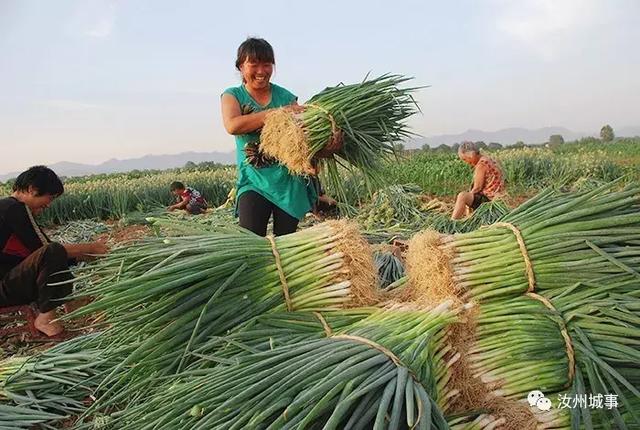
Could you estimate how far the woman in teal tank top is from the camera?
9.39ft

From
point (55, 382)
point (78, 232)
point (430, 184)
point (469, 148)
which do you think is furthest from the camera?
point (430, 184)

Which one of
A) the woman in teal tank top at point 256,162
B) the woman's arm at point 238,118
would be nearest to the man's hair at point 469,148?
the woman in teal tank top at point 256,162

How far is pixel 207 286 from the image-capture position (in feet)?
6.52

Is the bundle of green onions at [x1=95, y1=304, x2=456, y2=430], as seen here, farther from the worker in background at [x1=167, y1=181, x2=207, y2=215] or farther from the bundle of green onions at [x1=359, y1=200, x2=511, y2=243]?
the worker in background at [x1=167, y1=181, x2=207, y2=215]

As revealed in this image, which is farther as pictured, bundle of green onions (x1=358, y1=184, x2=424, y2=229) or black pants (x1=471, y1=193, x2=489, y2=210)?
bundle of green onions (x1=358, y1=184, x2=424, y2=229)

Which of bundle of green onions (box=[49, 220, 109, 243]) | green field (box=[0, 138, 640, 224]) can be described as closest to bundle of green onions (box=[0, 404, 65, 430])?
bundle of green onions (box=[49, 220, 109, 243])

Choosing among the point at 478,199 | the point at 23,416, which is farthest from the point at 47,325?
the point at 478,199

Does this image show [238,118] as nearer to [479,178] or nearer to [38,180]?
[38,180]

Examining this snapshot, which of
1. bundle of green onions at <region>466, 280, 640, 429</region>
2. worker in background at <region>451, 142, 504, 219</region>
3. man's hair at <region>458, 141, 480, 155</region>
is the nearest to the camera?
bundle of green onions at <region>466, 280, 640, 429</region>

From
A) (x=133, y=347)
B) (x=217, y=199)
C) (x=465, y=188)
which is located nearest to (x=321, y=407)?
(x=133, y=347)

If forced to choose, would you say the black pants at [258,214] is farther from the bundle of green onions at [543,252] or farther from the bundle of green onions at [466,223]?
the bundle of green onions at [466,223]

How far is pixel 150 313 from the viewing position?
6.36 feet

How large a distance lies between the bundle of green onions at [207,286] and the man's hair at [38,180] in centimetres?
195

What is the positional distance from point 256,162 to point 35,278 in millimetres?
1943
